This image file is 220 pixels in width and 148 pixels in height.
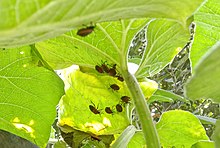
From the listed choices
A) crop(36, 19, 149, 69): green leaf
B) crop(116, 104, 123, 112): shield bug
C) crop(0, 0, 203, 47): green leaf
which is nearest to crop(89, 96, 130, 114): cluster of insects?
crop(116, 104, 123, 112): shield bug

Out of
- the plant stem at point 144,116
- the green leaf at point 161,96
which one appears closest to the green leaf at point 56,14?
the plant stem at point 144,116

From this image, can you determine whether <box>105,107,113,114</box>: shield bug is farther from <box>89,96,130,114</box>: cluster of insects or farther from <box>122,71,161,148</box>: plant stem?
<box>122,71,161,148</box>: plant stem

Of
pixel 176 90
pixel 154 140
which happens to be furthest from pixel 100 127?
pixel 176 90

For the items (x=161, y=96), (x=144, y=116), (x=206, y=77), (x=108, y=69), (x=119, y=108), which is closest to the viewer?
(x=206, y=77)

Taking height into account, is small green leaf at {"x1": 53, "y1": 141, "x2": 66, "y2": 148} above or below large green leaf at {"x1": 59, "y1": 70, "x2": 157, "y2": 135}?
below

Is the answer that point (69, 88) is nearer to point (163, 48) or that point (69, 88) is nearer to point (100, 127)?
point (100, 127)

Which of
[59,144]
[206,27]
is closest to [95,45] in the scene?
[206,27]

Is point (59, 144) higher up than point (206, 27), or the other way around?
point (206, 27)

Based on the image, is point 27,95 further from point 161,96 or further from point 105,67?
point 161,96
